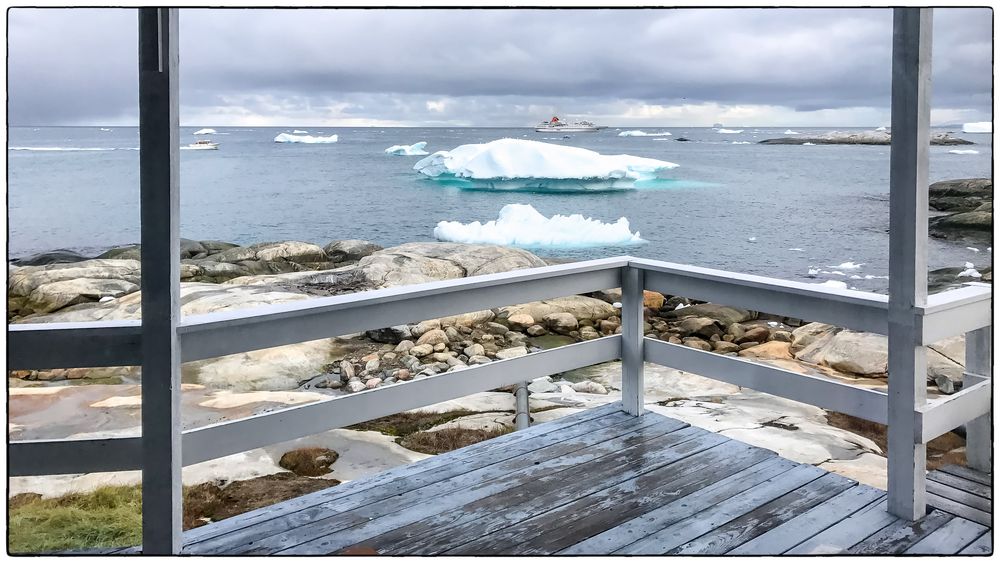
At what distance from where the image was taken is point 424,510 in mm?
2094

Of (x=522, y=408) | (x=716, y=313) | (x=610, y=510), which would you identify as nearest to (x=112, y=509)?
(x=522, y=408)

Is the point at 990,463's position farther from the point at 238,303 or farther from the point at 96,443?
the point at 238,303

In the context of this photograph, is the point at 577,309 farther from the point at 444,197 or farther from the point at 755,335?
the point at 444,197

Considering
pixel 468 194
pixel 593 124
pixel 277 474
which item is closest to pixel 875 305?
pixel 277 474

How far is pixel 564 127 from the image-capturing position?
63.1ft

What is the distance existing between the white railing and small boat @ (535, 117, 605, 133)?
16.3 m

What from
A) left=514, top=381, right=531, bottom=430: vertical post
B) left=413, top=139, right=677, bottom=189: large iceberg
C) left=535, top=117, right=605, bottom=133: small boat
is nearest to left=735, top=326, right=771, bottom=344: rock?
left=514, top=381, right=531, bottom=430: vertical post

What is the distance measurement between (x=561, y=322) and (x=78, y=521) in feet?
19.0

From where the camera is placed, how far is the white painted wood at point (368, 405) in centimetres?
190

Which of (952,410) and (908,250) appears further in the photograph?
(952,410)

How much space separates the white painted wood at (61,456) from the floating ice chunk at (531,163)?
1556 cm

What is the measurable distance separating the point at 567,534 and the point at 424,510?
424mm

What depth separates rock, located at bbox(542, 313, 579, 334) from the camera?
9008 mm

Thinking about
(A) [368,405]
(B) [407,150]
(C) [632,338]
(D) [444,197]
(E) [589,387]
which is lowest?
(E) [589,387]
